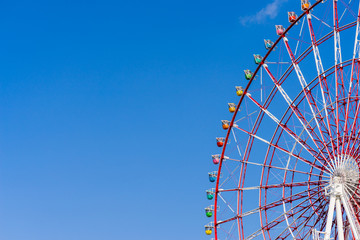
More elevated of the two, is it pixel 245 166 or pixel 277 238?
pixel 245 166

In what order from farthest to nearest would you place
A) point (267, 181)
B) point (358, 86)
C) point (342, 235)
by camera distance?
point (267, 181)
point (358, 86)
point (342, 235)

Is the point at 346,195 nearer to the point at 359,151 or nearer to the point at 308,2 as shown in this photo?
the point at 359,151

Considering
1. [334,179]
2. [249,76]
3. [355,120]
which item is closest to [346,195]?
[334,179]

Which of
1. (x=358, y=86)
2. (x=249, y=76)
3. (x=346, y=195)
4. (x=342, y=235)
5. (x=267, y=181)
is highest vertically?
(x=249, y=76)

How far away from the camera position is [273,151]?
39.8m

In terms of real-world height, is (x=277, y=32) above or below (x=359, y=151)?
above

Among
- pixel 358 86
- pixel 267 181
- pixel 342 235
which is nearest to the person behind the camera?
pixel 342 235

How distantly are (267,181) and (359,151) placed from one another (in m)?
5.94

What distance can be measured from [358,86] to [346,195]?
5.85 metres

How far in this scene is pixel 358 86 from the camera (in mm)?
36594

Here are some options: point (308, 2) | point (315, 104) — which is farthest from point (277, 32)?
point (315, 104)

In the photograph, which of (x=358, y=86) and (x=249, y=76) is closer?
(x=358, y=86)

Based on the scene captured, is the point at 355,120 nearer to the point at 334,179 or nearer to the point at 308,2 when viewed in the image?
the point at 334,179

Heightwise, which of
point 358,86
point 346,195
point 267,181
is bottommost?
point 346,195
